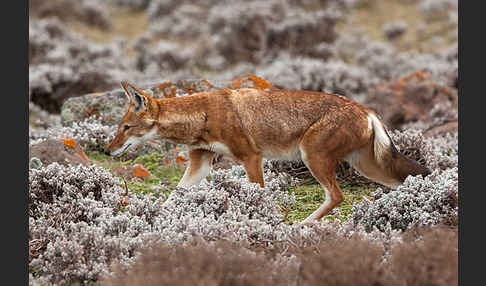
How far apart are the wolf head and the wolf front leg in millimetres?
527

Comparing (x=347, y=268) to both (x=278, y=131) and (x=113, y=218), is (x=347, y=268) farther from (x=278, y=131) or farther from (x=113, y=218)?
(x=278, y=131)

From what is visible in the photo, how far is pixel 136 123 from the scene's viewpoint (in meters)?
5.50

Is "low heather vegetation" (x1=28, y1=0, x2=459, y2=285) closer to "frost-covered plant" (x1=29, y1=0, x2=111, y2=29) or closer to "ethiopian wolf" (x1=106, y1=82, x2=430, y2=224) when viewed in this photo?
"ethiopian wolf" (x1=106, y1=82, x2=430, y2=224)

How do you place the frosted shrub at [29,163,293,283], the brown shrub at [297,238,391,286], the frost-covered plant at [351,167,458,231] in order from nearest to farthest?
the brown shrub at [297,238,391,286] < the frosted shrub at [29,163,293,283] < the frost-covered plant at [351,167,458,231]

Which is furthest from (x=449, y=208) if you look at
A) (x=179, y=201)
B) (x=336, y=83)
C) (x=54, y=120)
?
(x=336, y=83)

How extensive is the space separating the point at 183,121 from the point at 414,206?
2329mm

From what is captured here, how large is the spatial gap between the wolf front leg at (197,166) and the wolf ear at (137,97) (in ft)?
2.47

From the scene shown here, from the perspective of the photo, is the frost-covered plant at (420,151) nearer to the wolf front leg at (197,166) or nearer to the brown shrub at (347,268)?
the wolf front leg at (197,166)

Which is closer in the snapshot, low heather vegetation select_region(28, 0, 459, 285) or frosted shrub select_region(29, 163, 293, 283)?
low heather vegetation select_region(28, 0, 459, 285)

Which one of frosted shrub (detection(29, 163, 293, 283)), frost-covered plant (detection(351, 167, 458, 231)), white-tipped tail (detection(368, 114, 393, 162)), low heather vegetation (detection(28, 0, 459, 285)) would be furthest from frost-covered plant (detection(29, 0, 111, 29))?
frost-covered plant (detection(351, 167, 458, 231))

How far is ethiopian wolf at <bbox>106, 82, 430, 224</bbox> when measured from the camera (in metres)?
5.36

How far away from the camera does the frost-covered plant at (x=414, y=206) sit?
4.71 meters

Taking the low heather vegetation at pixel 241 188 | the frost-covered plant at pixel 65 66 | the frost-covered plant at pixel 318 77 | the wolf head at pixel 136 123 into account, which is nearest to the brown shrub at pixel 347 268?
the low heather vegetation at pixel 241 188

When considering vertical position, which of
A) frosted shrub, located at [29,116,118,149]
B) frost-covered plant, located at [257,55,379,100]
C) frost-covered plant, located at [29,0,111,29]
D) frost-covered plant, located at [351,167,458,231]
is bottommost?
frost-covered plant, located at [29,0,111,29]
